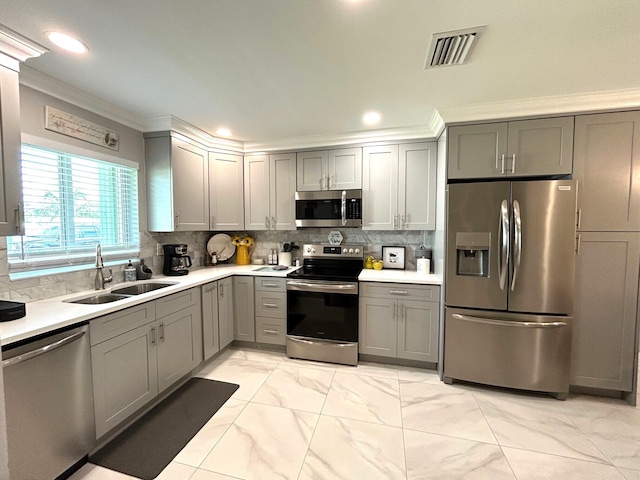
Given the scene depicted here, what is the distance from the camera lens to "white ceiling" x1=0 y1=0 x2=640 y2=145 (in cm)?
130

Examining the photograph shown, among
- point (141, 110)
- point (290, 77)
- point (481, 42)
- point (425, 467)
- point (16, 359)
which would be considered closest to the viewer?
point (16, 359)

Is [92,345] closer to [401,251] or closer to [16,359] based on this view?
[16,359]

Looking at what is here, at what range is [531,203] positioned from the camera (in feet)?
7.29

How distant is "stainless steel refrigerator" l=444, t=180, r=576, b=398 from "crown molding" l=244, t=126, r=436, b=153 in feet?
2.80

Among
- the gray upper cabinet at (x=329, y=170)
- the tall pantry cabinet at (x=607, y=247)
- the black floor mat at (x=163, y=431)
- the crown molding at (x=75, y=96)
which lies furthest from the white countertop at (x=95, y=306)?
the crown molding at (x=75, y=96)

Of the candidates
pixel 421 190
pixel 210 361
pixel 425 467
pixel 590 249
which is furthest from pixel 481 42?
pixel 210 361

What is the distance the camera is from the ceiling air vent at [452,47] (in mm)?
1456

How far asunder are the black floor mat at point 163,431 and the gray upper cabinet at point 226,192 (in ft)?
5.84

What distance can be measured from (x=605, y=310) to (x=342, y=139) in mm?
2849

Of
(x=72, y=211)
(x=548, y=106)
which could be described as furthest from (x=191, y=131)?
(x=548, y=106)

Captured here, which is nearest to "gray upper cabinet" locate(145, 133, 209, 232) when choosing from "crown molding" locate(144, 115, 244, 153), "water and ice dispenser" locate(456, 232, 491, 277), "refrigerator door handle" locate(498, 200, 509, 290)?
"crown molding" locate(144, 115, 244, 153)

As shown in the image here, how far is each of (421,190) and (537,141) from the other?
1.04 metres

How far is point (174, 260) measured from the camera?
9.52 feet

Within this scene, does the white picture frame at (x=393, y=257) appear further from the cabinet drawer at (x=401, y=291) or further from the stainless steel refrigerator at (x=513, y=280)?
the stainless steel refrigerator at (x=513, y=280)
